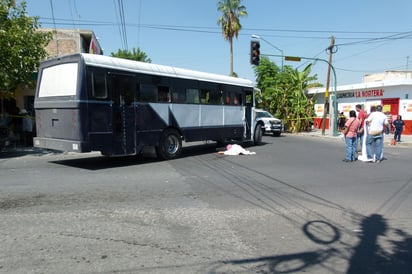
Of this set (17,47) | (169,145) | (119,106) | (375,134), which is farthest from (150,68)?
(375,134)

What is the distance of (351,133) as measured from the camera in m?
11.0

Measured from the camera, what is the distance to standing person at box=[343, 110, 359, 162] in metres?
11.0

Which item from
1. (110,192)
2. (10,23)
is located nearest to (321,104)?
(10,23)

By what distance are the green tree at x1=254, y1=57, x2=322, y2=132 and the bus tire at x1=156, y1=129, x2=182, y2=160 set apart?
1826cm

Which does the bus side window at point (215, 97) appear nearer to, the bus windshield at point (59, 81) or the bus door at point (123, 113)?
the bus door at point (123, 113)

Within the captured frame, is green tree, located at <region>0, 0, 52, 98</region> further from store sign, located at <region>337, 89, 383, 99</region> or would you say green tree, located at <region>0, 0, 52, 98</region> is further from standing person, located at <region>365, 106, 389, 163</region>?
store sign, located at <region>337, 89, 383, 99</region>

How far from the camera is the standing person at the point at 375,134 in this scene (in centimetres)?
1089

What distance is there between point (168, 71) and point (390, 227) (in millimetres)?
8388

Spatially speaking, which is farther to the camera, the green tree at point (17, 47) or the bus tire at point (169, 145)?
the green tree at point (17, 47)

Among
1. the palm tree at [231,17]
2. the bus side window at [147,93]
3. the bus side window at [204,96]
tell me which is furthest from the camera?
the palm tree at [231,17]

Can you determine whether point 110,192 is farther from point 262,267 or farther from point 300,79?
point 300,79

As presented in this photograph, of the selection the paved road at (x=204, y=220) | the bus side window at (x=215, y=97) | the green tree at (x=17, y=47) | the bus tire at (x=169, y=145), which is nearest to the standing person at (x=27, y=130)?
the green tree at (x=17, y=47)

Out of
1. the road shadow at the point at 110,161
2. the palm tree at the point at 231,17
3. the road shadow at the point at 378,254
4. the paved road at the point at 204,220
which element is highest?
the palm tree at the point at 231,17

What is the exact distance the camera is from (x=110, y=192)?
6.73m
